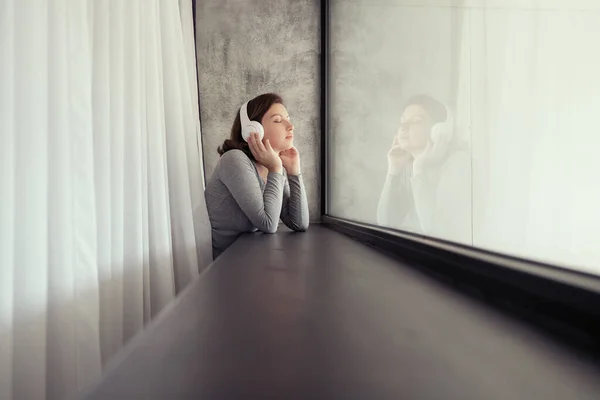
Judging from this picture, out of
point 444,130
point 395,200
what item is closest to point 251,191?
point 395,200

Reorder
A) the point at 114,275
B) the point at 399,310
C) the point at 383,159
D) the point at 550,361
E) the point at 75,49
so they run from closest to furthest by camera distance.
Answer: the point at 550,361 < the point at 399,310 < the point at 75,49 < the point at 114,275 < the point at 383,159

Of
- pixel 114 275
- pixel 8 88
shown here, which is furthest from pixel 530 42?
pixel 114 275

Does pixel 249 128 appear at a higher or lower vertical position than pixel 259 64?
lower

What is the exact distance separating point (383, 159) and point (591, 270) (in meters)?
0.79

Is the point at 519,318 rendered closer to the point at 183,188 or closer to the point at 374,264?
the point at 374,264

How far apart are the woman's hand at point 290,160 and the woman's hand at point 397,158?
1.57 ft

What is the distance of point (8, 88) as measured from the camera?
440 mm

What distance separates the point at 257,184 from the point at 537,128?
0.90 metres

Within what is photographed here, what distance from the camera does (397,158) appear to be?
3.27ft

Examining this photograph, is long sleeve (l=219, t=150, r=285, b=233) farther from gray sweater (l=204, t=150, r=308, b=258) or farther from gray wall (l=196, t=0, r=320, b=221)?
gray wall (l=196, t=0, r=320, b=221)

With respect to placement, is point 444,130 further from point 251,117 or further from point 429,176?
point 251,117

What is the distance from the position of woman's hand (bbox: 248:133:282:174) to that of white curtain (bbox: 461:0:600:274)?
80 cm

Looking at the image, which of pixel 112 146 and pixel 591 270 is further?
pixel 112 146

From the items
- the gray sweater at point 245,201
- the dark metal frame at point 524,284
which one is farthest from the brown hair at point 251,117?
the dark metal frame at point 524,284
